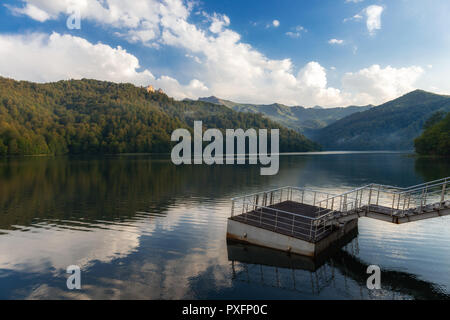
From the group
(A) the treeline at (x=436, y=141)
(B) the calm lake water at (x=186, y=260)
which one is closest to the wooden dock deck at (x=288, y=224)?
(B) the calm lake water at (x=186, y=260)

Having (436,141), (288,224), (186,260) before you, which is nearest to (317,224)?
(288,224)

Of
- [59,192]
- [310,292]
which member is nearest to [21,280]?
[310,292]

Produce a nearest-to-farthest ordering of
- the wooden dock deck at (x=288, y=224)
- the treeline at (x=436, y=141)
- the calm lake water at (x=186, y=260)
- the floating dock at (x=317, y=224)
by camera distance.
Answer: the calm lake water at (x=186, y=260)
the floating dock at (x=317, y=224)
the wooden dock deck at (x=288, y=224)
the treeline at (x=436, y=141)

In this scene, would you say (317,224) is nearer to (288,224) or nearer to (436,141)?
(288,224)

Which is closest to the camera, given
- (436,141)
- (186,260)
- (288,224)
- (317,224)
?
(186,260)

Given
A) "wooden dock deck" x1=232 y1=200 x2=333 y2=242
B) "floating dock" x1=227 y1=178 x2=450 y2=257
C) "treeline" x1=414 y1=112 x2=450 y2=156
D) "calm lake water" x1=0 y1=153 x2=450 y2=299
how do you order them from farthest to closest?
"treeline" x1=414 y1=112 x2=450 y2=156, "wooden dock deck" x1=232 y1=200 x2=333 y2=242, "floating dock" x1=227 y1=178 x2=450 y2=257, "calm lake water" x1=0 y1=153 x2=450 y2=299

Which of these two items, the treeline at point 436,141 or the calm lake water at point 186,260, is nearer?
the calm lake water at point 186,260

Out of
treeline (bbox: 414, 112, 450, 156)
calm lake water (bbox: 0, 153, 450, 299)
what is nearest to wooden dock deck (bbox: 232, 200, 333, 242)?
calm lake water (bbox: 0, 153, 450, 299)

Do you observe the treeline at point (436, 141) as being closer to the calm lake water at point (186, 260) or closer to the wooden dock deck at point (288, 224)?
the calm lake water at point (186, 260)

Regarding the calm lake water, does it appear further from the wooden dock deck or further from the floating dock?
the wooden dock deck

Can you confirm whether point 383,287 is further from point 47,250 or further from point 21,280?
point 47,250

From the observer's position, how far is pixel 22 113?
199 m
